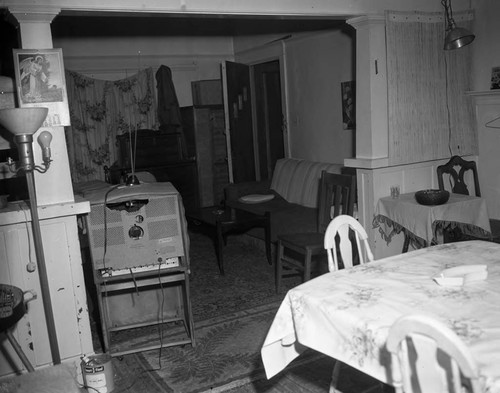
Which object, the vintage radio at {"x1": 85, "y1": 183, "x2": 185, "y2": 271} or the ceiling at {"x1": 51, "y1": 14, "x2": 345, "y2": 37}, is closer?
the vintage radio at {"x1": 85, "y1": 183, "x2": 185, "y2": 271}

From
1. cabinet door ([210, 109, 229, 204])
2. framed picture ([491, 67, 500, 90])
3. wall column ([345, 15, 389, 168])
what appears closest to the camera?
wall column ([345, 15, 389, 168])

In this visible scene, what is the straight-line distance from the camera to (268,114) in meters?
7.11

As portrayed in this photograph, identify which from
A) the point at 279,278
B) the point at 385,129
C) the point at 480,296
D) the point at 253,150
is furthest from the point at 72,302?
the point at 253,150

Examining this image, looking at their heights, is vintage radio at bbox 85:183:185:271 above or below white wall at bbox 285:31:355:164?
below

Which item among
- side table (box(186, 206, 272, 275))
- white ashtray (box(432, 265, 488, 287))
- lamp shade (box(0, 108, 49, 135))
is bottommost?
side table (box(186, 206, 272, 275))

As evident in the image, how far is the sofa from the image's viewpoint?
199 inches

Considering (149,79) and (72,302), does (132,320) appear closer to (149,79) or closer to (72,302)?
(72,302)

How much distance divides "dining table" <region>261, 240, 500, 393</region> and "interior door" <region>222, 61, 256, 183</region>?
4.63 meters

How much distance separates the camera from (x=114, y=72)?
725 cm

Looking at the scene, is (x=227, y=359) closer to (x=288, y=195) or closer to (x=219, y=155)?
(x=288, y=195)

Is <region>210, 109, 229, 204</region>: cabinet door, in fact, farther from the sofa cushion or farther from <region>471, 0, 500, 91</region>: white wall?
<region>471, 0, 500, 91</region>: white wall

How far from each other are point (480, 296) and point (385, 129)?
8.14 feet

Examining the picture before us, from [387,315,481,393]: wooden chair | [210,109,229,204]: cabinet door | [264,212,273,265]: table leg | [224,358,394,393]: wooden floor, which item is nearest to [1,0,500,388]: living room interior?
[210,109,229,204]: cabinet door

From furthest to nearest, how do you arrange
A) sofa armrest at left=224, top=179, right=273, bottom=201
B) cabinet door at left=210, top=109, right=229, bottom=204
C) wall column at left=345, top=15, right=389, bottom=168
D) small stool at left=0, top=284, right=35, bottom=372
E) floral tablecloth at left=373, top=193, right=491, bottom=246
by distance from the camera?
cabinet door at left=210, top=109, right=229, bottom=204
sofa armrest at left=224, top=179, right=273, bottom=201
wall column at left=345, top=15, right=389, bottom=168
floral tablecloth at left=373, top=193, right=491, bottom=246
small stool at left=0, top=284, right=35, bottom=372
